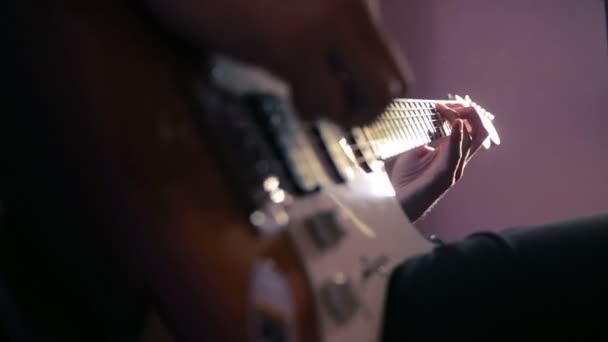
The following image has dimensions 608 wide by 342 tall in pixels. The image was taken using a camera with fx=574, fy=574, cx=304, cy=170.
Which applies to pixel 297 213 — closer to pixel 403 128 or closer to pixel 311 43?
pixel 311 43

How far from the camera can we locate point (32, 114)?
43 centimetres

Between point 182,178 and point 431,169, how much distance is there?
0.65m

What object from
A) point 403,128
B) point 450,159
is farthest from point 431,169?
point 403,128

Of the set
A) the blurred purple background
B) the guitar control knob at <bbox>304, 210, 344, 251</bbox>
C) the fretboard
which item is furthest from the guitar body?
the blurred purple background

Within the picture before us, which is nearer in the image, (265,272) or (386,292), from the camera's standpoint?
(265,272)

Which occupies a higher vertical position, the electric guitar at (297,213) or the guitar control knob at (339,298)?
the electric guitar at (297,213)

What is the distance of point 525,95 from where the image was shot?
147 cm

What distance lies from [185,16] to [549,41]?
50.9 inches

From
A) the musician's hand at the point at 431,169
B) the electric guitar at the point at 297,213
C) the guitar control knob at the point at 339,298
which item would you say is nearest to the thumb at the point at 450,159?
the musician's hand at the point at 431,169

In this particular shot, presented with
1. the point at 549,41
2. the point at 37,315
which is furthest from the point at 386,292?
the point at 549,41

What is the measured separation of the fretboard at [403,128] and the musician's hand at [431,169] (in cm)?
3

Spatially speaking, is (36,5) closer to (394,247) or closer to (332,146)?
(332,146)

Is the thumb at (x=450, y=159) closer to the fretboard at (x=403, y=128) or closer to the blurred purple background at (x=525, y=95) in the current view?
the fretboard at (x=403, y=128)

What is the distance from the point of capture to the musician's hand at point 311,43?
1.25ft
